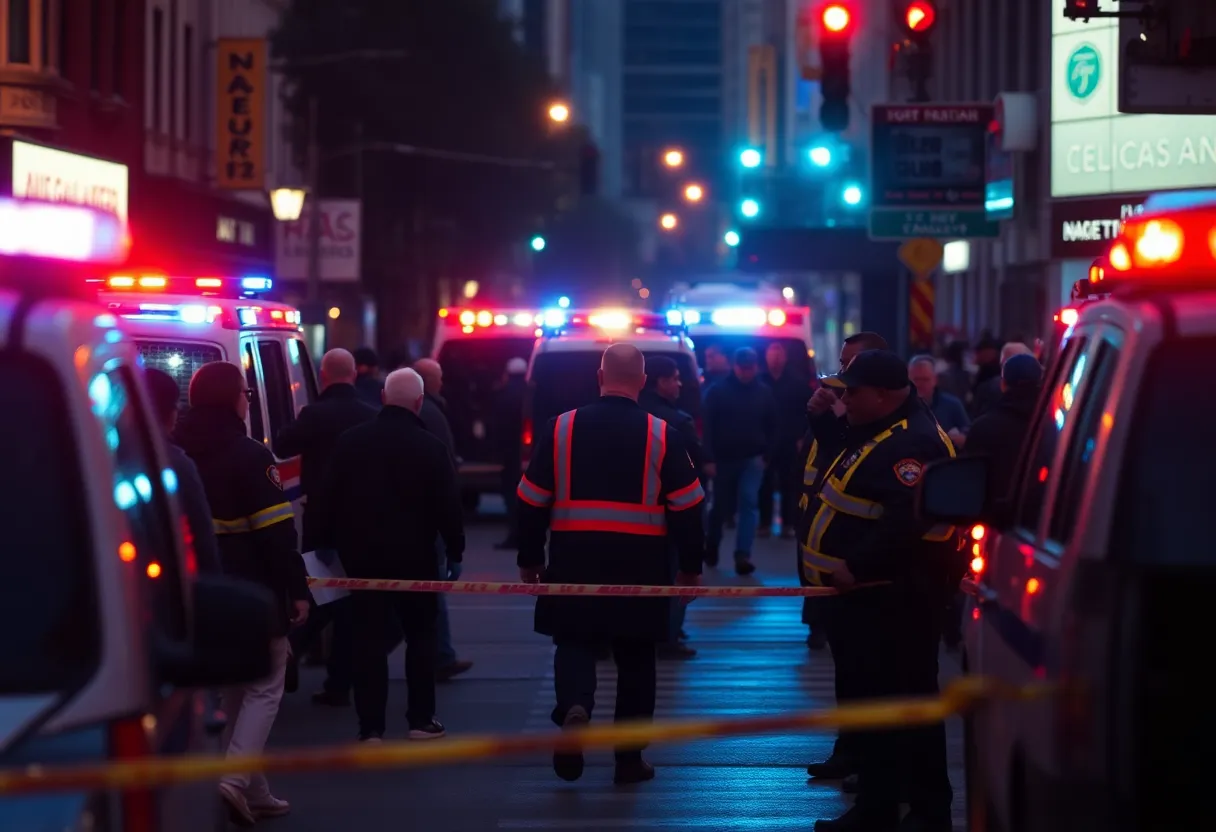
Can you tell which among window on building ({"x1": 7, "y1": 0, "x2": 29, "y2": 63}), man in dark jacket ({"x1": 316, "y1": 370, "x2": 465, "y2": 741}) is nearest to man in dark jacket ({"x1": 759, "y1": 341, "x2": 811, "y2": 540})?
man in dark jacket ({"x1": 316, "y1": 370, "x2": 465, "y2": 741})

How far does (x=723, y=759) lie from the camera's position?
1046 centimetres

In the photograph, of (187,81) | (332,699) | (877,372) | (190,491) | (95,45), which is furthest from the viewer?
(187,81)

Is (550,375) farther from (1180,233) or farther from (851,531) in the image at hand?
(1180,233)

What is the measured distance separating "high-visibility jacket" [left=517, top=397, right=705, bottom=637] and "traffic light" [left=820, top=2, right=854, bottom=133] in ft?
36.2

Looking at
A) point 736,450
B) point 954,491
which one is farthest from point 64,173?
point 954,491

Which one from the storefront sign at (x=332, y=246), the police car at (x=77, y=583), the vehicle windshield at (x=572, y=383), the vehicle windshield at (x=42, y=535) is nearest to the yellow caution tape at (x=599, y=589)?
the police car at (x=77, y=583)

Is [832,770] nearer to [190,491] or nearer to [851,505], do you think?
[851,505]

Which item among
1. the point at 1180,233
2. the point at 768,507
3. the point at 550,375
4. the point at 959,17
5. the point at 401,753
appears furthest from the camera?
the point at 959,17

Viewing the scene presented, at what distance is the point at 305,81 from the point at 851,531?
4599 cm

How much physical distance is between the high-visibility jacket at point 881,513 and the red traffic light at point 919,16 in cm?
1203

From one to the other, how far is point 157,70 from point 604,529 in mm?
30874

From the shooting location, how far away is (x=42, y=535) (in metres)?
4.11

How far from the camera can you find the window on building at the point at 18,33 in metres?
28.4

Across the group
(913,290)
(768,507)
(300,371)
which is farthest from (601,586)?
(913,290)
